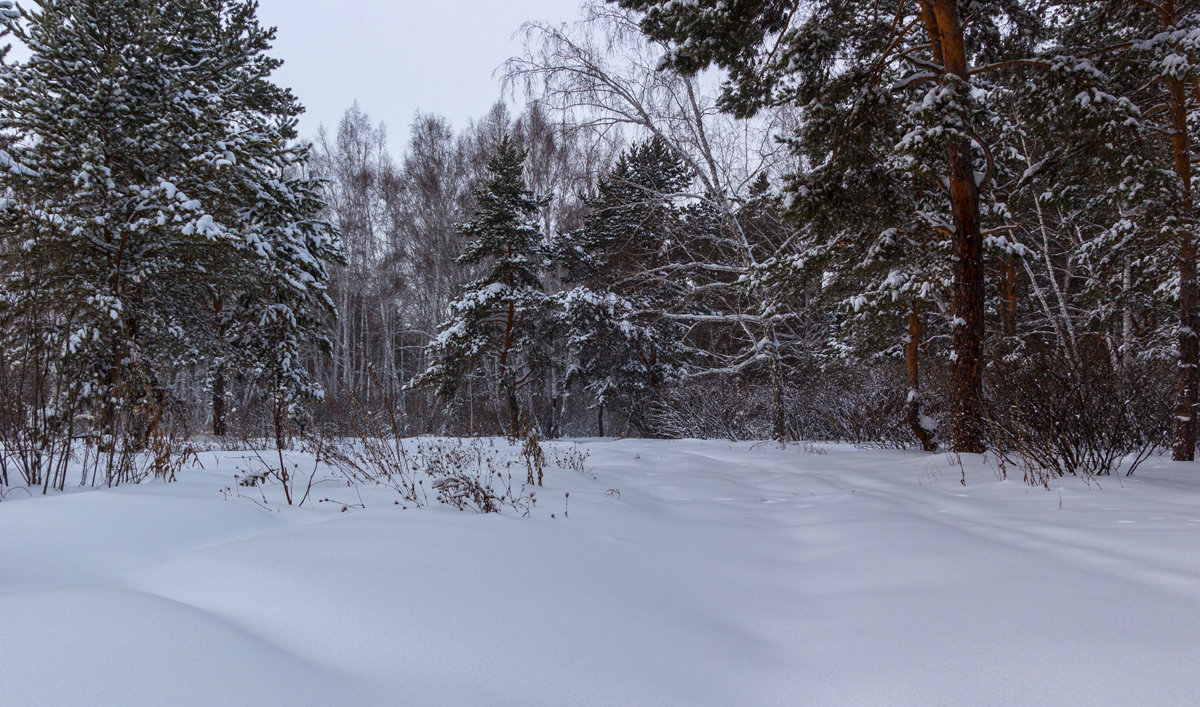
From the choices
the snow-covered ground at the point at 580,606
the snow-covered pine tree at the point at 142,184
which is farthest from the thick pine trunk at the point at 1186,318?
the snow-covered pine tree at the point at 142,184

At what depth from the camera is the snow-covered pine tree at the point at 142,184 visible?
311 inches

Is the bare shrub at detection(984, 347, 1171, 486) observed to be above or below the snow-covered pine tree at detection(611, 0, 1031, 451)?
below

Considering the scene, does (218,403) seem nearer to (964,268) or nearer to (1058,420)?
Result: (964,268)

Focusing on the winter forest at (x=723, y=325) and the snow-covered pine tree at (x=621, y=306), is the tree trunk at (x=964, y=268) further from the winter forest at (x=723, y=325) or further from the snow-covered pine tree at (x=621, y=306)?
the snow-covered pine tree at (x=621, y=306)

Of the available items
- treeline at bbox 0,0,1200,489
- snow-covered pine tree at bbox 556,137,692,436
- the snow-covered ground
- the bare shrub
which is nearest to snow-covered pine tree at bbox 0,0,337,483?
treeline at bbox 0,0,1200,489

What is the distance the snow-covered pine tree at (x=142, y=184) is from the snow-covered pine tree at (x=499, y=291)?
13.4 ft

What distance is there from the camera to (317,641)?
1.45m

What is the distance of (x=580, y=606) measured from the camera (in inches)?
72.2

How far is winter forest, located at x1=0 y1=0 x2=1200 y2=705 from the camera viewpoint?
1962 millimetres

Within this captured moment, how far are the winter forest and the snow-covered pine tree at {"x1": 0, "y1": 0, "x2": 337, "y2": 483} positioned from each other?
64mm

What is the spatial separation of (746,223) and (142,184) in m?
10.9

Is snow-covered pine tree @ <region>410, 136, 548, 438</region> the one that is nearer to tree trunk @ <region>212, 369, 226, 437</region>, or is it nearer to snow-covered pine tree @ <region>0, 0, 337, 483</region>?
snow-covered pine tree @ <region>0, 0, 337, 483</region>

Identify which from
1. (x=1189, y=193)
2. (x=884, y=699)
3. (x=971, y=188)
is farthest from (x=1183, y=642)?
(x=1189, y=193)

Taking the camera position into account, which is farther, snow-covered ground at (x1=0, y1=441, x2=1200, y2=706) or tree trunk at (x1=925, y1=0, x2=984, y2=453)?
tree trunk at (x1=925, y1=0, x2=984, y2=453)
